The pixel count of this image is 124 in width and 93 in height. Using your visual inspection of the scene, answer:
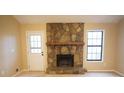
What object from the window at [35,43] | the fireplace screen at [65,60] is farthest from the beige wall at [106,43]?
the fireplace screen at [65,60]

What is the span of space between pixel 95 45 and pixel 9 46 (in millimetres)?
3432

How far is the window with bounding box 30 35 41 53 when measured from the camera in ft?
19.1

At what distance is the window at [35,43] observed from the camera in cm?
582

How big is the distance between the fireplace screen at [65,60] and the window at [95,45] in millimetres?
769

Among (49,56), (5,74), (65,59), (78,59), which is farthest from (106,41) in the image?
(5,74)

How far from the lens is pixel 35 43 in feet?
19.4

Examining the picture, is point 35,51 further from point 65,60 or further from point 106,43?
point 106,43

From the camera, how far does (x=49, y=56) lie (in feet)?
19.0

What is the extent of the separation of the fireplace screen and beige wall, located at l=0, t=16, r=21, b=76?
1630mm

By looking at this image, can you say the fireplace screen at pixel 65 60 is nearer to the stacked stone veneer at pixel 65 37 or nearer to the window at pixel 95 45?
the stacked stone veneer at pixel 65 37

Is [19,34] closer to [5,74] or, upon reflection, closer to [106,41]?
[5,74]

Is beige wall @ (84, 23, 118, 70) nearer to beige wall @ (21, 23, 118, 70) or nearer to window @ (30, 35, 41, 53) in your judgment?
beige wall @ (21, 23, 118, 70)

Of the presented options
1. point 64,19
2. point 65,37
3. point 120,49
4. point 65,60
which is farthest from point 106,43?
point 64,19
